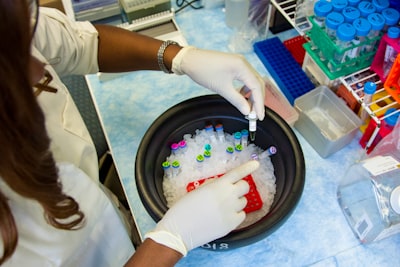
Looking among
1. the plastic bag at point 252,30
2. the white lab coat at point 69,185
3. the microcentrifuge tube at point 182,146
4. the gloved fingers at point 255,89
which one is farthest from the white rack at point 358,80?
the white lab coat at point 69,185

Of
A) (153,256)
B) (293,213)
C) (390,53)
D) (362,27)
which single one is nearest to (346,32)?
(362,27)

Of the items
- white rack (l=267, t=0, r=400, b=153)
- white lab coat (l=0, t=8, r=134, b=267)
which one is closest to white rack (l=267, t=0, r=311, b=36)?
white rack (l=267, t=0, r=400, b=153)

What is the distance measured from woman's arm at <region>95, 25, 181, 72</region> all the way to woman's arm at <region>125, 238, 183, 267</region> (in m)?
0.49

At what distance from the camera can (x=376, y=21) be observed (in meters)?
0.89

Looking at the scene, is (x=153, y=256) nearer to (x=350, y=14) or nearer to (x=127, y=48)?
(x=127, y=48)

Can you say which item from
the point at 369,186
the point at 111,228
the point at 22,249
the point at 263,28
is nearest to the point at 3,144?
the point at 22,249

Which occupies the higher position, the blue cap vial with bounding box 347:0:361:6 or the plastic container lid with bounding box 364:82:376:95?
the blue cap vial with bounding box 347:0:361:6

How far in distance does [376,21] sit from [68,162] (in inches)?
30.7

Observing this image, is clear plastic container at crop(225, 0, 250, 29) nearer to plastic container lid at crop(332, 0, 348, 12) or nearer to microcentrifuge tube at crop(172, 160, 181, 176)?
plastic container lid at crop(332, 0, 348, 12)

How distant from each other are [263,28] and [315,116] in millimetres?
388

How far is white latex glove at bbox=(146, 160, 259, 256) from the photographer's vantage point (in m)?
0.76

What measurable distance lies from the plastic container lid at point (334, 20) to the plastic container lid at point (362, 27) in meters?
0.04

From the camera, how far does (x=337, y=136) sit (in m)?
1.07

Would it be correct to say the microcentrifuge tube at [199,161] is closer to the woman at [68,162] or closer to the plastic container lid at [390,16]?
the woman at [68,162]
